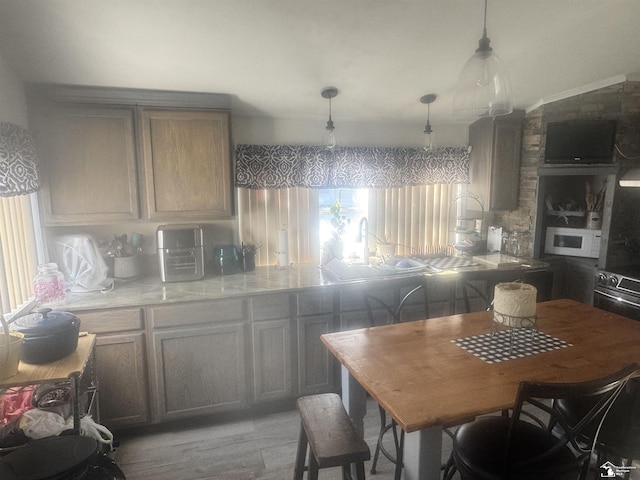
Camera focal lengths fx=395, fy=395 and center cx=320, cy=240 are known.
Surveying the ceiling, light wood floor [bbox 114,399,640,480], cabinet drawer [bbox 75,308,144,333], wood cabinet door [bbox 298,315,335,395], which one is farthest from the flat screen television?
cabinet drawer [bbox 75,308,144,333]

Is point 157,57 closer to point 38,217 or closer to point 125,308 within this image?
point 38,217

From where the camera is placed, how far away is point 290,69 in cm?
245

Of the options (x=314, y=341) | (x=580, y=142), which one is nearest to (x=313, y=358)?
(x=314, y=341)

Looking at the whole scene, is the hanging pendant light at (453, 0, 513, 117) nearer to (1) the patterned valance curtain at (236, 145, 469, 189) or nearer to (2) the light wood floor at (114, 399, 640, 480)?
(1) the patterned valance curtain at (236, 145, 469, 189)

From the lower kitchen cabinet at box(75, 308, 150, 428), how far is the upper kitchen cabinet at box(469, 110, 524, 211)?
2.90 metres

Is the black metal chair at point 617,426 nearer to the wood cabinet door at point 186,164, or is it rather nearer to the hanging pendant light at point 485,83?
the hanging pendant light at point 485,83

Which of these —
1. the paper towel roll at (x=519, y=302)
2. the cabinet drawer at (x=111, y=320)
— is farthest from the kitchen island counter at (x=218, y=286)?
the paper towel roll at (x=519, y=302)

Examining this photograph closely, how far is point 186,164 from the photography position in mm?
2627

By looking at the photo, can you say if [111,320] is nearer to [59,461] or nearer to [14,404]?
[14,404]

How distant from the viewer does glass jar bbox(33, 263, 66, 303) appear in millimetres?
2221

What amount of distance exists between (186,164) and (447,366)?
6.64ft

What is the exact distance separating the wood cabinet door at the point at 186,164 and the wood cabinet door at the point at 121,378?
2.68 ft

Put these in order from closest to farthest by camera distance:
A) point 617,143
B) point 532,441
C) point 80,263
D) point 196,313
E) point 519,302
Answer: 1. point 532,441
2. point 519,302
3. point 196,313
4. point 80,263
5. point 617,143

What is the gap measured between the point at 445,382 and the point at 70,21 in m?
2.32
